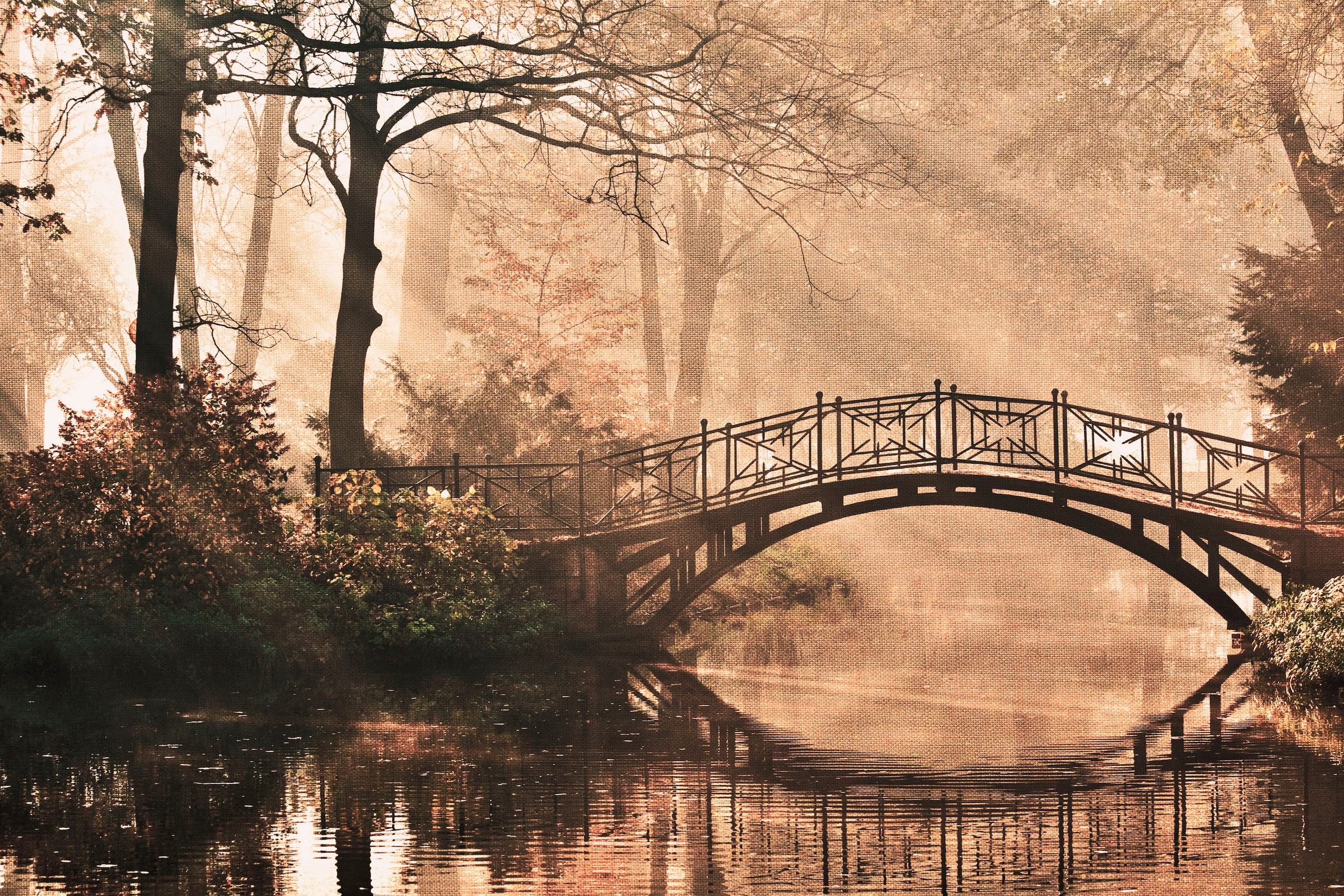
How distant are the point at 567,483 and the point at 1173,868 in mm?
16918

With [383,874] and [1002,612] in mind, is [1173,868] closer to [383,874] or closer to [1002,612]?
[383,874]

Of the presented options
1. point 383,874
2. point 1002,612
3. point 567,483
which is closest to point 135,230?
point 567,483

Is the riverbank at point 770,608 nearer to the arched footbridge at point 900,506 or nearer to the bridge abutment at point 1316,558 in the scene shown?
the arched footbridge at point 900,506

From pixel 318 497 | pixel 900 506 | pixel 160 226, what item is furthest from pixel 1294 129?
pixel 160 226

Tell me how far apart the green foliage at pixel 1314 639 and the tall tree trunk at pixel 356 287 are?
12374mm

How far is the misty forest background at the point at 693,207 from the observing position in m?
18.8

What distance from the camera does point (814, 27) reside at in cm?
2981

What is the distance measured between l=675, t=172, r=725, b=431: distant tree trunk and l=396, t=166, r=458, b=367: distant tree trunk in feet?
27.7

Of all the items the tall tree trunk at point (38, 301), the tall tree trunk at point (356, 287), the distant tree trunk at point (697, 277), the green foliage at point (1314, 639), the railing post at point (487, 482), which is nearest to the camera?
the green foliage at point (1314, 639)

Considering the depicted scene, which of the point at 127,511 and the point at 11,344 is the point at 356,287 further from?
the point at 11,344

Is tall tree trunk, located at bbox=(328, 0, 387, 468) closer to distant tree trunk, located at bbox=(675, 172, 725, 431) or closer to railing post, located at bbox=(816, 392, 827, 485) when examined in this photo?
railing post, located at bbox=(816, 392, 827, 485)

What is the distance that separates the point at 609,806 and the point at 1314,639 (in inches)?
361

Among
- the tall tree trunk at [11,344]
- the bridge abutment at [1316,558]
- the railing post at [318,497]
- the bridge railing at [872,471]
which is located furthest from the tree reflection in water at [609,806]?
the tall tree trunk at [11,344]

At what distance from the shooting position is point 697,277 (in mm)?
35281
